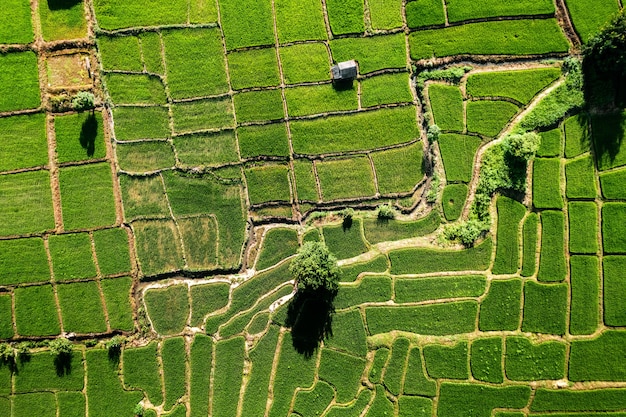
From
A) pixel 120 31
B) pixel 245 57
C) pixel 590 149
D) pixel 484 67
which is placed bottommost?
pixel 590 149

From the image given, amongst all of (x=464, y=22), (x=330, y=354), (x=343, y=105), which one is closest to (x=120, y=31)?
(x=343, y=105)

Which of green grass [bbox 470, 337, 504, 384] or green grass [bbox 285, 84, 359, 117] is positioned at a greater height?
green grass [bbox 285, 84, 359, 117]

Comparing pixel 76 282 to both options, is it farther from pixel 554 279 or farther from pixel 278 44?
pixel 554 279

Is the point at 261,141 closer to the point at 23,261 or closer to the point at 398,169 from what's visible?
the point at 398,169

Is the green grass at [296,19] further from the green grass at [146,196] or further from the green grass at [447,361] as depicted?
the green grass at [447,361]

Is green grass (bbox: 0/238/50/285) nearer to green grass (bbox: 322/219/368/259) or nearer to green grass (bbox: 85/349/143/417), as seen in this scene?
green grass (bbox: 85/349/143/417)

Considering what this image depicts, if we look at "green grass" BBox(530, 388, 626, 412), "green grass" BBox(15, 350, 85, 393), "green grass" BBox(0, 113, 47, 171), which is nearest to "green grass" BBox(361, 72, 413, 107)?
"green grass" BBox(530, 388, 626, 412)

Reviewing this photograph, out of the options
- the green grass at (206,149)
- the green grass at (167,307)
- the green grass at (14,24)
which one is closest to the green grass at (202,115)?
Answer: the green grass at (206,149)

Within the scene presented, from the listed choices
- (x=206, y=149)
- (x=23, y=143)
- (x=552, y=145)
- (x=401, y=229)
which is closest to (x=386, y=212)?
(x=401, y=229)
